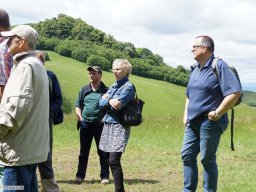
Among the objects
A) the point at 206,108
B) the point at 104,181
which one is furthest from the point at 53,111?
the point at 206,108

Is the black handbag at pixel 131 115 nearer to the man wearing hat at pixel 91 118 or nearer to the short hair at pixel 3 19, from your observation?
the man wearing hat at pixel 91 118

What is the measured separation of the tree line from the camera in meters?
75.7

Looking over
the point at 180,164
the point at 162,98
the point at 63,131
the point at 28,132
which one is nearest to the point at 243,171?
the point at 180,164

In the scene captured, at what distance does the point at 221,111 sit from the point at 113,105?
151 cm

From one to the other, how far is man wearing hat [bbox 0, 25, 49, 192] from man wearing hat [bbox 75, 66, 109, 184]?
3669 millimetres

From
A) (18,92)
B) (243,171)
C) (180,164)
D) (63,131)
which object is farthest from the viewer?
(63,131)

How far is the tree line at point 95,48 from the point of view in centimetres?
7569

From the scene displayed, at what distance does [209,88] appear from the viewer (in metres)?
5.37

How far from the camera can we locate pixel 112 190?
685cm

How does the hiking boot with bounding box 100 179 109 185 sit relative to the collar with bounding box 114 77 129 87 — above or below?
below

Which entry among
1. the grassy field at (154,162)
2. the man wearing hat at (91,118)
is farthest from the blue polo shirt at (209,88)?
the man wearing hat at (91,118)

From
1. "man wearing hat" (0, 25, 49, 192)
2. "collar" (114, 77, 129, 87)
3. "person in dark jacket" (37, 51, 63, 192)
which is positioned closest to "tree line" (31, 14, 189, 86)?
"person in dark jacket" (37, 51, 63, 192)

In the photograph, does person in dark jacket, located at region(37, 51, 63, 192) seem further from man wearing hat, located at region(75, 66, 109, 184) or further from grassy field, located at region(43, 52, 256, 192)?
man wearing hat, located at region(75, 66, 109, 184)

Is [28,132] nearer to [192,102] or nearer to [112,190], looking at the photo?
[192,102]
